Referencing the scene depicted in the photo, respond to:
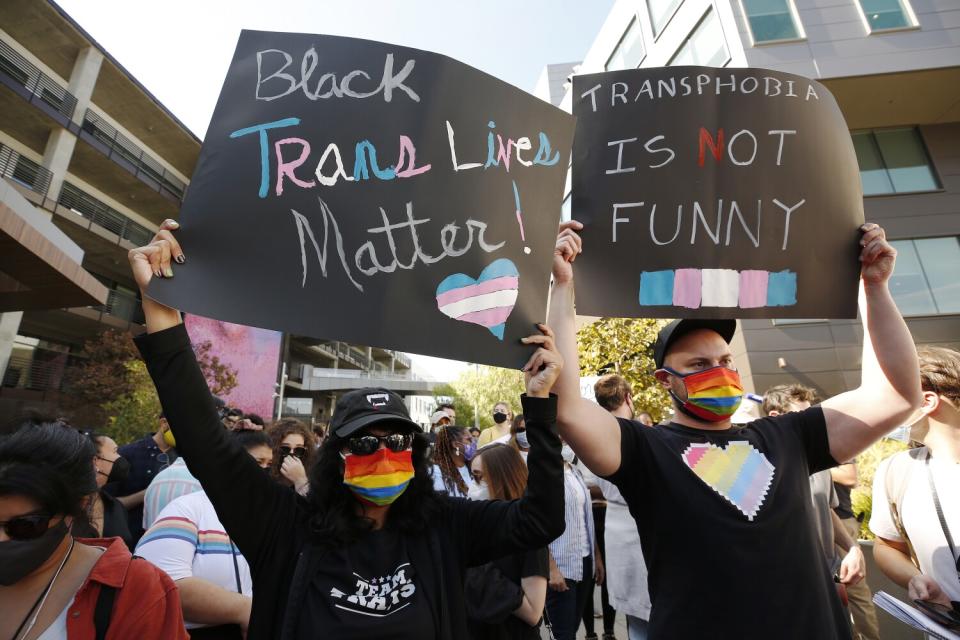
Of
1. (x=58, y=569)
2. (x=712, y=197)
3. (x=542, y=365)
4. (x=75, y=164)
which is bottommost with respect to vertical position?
(x=58, y=569)

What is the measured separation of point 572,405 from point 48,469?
69.5 inches

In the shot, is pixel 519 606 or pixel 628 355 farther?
pixel 628 355

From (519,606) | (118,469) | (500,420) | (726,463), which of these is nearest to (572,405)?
(726,463)

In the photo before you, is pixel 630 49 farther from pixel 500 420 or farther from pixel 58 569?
pixel 58 569

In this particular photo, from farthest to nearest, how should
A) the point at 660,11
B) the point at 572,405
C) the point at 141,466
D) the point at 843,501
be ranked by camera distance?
the point at 660,11 → the point at 141,466 → the point at 843,501 → the point at 572,405

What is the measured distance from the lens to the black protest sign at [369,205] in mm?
1589

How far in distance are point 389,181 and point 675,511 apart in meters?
1.48

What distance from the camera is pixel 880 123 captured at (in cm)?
1548

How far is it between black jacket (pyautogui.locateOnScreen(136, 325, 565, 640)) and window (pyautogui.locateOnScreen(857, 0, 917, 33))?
19262 mm

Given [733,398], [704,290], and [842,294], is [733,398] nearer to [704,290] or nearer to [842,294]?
[704,290]

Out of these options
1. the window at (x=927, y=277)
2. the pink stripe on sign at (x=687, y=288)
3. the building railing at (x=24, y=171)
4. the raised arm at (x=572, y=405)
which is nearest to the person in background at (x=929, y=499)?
the pink stripe on sign at (x=687, y=288)

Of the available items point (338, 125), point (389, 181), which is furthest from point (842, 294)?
point (338, 125)

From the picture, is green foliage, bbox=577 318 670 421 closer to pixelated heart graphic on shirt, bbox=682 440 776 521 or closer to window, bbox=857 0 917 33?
window, bbox=857 0 917 33

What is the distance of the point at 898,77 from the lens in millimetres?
14164
